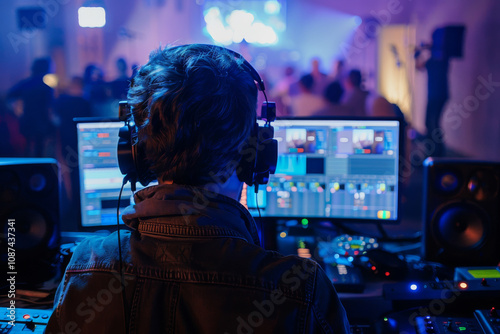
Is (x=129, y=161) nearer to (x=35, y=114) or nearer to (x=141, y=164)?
(x=141, y=164)

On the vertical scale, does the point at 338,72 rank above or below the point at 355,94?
above

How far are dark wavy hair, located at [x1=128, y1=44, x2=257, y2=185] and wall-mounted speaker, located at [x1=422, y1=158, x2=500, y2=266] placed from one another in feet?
2.67

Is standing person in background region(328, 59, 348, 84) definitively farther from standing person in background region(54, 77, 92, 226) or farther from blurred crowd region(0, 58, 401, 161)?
standing person in background region(54, 77, 92, 226)

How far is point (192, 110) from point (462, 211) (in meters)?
1.01

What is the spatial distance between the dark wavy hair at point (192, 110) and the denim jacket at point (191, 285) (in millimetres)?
64

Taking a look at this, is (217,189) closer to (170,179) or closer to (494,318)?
(170,179)

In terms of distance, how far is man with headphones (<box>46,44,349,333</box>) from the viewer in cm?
62

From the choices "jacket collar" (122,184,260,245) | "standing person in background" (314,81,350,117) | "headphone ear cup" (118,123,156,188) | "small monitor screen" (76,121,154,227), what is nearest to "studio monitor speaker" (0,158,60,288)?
"small monitor screen" (76,121,154,227)

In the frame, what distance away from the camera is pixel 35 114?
2.02m

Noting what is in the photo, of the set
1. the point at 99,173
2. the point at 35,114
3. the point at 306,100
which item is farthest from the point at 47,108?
the point at 306,100

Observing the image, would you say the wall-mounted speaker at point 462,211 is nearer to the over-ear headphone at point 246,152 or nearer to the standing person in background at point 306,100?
the over-ear headphone at point 246,152

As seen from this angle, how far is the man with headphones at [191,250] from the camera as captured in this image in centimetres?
62

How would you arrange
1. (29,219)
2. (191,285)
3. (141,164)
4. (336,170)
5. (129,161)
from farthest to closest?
1. (336,170)
2. (29,219)
3. (129,161)
4. (141,164)
5. (191,285)

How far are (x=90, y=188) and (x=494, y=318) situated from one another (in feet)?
3.95
